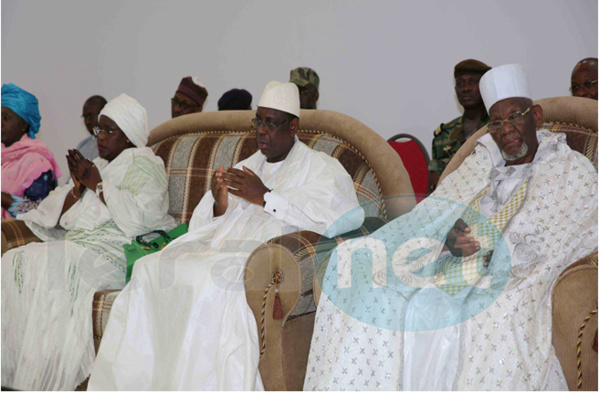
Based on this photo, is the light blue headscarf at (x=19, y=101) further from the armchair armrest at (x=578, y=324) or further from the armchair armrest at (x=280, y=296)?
the armchair armrest at (x=578, y=324)

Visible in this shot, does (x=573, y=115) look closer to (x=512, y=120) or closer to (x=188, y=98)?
(x=512, y=120)

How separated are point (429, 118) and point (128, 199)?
2.45 metres

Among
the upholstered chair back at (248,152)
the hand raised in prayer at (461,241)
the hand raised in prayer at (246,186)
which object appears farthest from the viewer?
the upholstered chair back at (248,152)

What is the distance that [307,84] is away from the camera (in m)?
4.94

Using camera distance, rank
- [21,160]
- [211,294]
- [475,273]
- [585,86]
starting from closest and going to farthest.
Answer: [475,273] → [211,294] → [585,86] → [21,160]

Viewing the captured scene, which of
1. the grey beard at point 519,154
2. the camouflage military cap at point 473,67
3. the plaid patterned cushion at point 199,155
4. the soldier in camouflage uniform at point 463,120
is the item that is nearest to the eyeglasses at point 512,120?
the grey beard at point 519,154

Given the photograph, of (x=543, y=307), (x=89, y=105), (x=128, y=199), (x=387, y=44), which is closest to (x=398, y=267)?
(x=543, y=307)

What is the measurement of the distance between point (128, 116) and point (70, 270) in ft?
3.47

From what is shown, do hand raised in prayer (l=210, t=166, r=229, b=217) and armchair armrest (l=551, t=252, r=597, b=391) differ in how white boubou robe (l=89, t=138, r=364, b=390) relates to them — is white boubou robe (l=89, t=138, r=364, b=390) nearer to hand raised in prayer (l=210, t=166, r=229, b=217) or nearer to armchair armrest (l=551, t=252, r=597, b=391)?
hand raised in prayer (l=210, t=166, r=229, b=217)

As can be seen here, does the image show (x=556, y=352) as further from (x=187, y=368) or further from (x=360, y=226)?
(x=187, y=368)

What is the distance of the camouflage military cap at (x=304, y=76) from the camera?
16.3 feet

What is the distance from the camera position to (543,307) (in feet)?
7.60

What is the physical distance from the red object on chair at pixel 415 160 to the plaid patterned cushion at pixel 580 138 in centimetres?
143

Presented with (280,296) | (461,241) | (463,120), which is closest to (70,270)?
(280,296)
